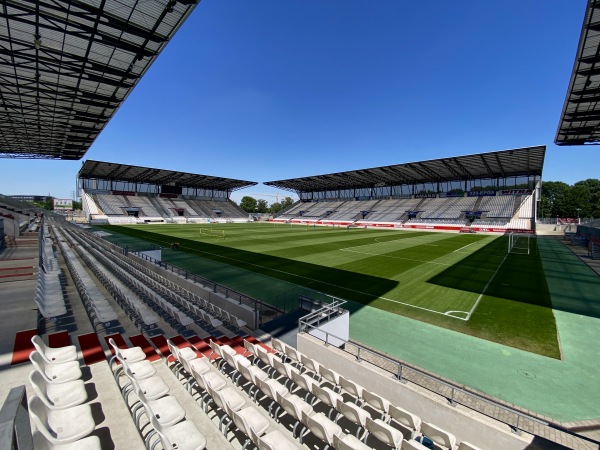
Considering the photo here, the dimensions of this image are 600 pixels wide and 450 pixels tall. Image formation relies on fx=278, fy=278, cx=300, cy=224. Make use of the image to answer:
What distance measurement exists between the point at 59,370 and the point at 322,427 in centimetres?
526

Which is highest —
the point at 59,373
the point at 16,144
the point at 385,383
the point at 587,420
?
the point at 16,144

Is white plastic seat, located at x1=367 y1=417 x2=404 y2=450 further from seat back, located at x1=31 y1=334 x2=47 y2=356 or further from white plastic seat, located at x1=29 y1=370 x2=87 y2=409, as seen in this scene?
seat back, located at x1=31 y1=334 x2=47 y2=356

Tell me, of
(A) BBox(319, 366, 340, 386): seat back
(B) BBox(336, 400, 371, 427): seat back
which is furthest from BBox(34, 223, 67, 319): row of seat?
(B) BBox(336, 400, 371, 427): seat back

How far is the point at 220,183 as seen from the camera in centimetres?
9200

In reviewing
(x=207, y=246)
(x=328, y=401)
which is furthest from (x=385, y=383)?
(x=207, y=246)

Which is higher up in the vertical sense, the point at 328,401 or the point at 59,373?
the point at 59,373

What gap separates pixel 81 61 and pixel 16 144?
33.1m

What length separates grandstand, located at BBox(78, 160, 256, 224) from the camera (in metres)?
69.2

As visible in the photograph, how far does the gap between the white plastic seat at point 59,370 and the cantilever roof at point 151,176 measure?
229 feet

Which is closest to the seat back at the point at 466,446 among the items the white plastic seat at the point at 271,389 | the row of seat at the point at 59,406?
the white plastic seat at the point at 271,389

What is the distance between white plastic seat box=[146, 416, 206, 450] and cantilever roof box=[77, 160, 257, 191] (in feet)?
238

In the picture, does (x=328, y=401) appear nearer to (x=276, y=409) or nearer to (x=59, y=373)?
(x=276, y=409)

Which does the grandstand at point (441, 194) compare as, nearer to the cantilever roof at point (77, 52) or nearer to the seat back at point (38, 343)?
the cantilever roof at point (77, 52)

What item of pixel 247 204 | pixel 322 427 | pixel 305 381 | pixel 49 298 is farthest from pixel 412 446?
pixel 247 204
